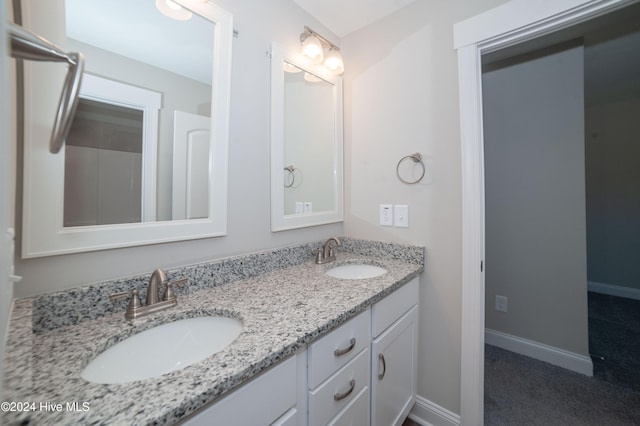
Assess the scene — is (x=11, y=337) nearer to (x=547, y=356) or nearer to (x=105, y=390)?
(x=105, y=390)

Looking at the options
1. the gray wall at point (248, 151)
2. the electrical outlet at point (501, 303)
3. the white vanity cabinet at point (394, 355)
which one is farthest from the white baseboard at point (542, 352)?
the gray wall at point (248, 151)

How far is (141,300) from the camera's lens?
87cm

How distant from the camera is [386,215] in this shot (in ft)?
5.10

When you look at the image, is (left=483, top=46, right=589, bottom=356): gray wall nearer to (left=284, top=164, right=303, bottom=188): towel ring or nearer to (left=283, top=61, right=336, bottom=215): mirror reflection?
(left=283, top=61, right=336, bottom=215): mirror reflection

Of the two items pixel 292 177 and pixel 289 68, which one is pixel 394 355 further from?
pixel 289 68

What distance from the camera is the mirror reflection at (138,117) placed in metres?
0.81

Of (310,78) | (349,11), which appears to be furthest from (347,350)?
(349,11)

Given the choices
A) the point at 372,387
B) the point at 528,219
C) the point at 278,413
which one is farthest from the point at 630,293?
the point at 278,413

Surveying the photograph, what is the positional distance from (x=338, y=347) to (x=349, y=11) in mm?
1761

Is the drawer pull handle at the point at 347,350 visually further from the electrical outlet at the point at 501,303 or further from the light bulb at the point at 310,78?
the electrical outlet at the point at 501,303

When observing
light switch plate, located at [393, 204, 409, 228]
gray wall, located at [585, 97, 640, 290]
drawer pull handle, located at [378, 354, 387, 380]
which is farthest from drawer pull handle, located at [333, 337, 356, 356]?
gray wall, located at [585, 97, 640, 290]

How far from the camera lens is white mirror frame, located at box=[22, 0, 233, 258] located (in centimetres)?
72

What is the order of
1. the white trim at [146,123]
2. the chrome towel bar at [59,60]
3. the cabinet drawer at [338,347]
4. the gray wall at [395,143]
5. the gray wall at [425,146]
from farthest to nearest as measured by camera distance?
the gray wall at [425,146]
the gray wall at [395,143]
the white trim at [146,123]
the cabinet drawer at [338,347]
the chrome towel bar at [59,60]

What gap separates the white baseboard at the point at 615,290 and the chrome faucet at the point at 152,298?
15.3 feet
